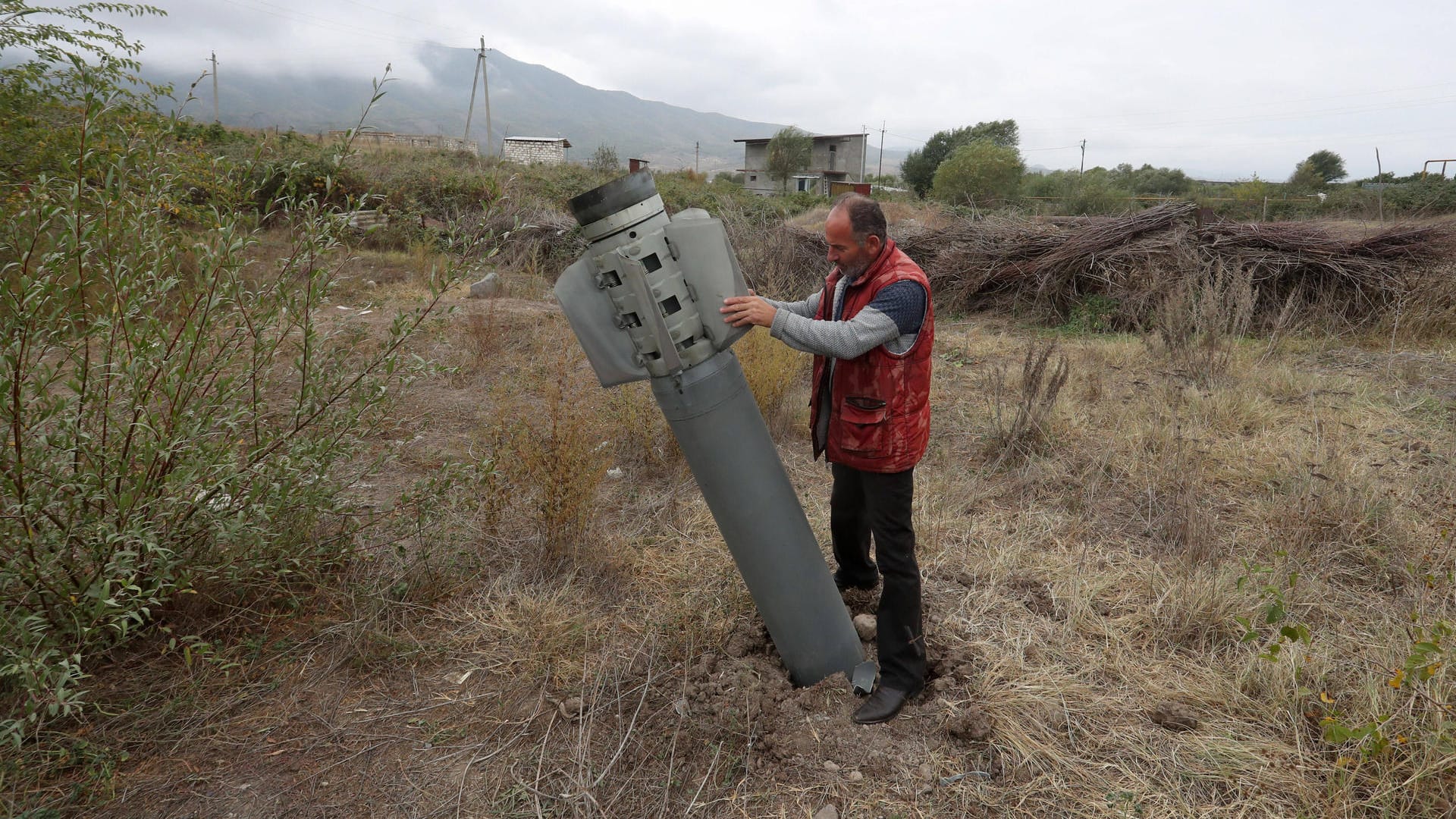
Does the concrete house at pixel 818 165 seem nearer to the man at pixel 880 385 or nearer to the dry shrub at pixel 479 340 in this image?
the dry shrub at pixel 479 340

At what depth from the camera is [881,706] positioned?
250 cm

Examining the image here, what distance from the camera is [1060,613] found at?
327 centimetres

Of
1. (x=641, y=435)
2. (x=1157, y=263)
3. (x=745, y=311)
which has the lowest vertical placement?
(x=641, y=435)

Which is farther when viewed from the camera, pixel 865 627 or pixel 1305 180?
pixel 1305 180

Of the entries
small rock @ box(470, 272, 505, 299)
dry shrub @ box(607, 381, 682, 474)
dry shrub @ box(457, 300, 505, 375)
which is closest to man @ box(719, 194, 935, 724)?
dry shrub @ box(607, 381, 682, 474)

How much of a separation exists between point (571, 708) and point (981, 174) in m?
35.3

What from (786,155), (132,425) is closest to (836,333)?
(132,425)

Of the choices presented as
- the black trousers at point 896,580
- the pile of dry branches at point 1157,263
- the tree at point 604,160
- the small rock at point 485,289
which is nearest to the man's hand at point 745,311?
the black trousers at point 896,580

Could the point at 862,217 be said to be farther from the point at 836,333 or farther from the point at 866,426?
the point at 866,426

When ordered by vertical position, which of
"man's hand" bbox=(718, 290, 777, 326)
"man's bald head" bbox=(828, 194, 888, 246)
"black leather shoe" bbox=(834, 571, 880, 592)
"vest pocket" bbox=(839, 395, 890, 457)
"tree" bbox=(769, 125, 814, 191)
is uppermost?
"tree" bbox=(769, 125, 814, 191)

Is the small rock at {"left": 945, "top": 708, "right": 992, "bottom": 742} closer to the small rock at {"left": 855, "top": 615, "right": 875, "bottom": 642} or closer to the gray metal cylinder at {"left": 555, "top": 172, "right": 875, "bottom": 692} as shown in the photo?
the gray metal cylinder at {"left": 555, "top": 172, "right": 875, "bottom": 692}

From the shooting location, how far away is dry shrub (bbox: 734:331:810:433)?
5336 mm

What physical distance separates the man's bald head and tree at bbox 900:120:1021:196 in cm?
4302

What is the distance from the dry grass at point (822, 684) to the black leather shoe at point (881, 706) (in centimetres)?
4
